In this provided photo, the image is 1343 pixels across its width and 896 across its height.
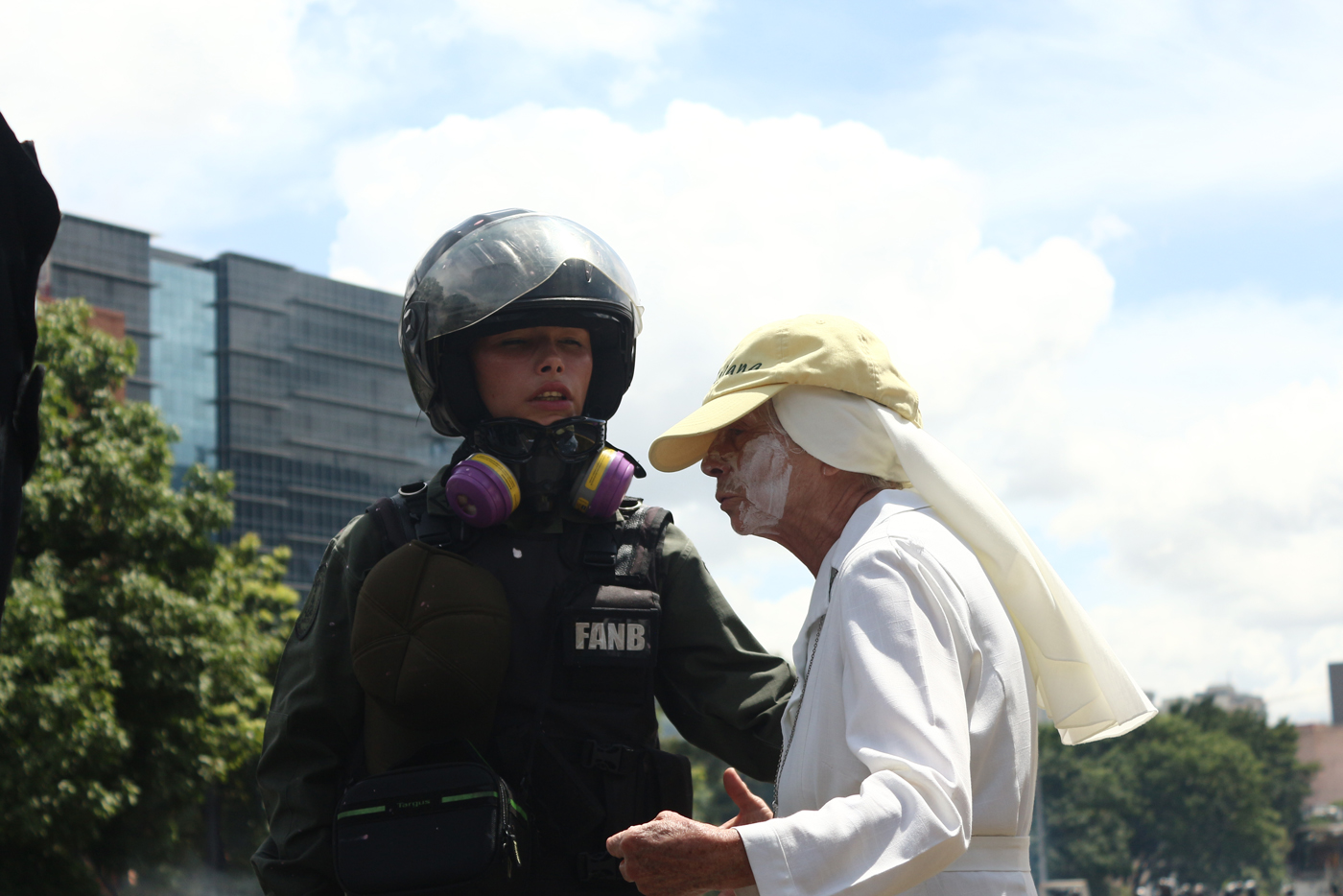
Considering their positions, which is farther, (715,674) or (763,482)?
(715,674)

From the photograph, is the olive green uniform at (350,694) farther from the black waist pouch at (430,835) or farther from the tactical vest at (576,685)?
the black waist pouch at (430,835)

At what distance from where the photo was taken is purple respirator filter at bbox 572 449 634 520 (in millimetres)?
3705

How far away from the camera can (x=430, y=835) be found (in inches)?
125

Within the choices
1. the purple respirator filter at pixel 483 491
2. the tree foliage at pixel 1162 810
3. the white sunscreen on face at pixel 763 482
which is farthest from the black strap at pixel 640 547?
the tree foliage at pixel 1162 810

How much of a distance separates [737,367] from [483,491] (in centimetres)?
85

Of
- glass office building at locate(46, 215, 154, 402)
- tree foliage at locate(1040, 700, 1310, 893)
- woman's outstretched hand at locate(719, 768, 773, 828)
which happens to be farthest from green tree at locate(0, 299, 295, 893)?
glass office building at locate(46, 215, 154, 402)

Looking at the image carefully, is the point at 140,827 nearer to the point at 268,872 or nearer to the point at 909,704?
the point at 268,872

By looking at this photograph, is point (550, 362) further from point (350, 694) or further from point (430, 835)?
point (430, 835)

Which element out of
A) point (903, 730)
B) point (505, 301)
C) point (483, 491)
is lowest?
point (903, 730)

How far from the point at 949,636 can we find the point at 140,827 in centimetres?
1883

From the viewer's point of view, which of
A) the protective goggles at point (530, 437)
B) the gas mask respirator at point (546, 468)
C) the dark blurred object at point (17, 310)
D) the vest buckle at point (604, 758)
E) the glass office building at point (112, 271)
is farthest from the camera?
the glass office building at point (112, 271)

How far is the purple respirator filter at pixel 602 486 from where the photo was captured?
371 centimetres

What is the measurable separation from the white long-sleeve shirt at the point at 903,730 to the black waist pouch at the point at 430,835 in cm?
82

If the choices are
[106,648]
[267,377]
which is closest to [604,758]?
[106,648]
